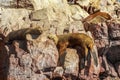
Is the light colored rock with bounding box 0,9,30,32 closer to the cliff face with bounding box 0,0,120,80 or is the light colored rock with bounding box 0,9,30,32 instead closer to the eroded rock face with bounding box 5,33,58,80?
the cliff face with bounding box 0,0,120,80

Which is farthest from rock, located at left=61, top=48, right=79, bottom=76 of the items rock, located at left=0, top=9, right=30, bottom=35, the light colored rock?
the light colored rock

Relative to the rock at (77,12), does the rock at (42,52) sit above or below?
below

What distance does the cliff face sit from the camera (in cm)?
1752

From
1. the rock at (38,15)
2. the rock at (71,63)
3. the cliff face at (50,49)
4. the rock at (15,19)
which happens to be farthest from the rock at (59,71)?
the rock at (38,15)

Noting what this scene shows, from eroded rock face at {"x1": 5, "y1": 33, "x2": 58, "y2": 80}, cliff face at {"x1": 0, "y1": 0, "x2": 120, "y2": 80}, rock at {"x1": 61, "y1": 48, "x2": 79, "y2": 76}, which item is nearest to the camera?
eroded rock face at {"x1": 5, "y1": 33, "x2": 58, "y2": 80}

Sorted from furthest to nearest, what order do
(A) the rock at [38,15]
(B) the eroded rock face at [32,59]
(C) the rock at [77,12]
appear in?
(C) the rock at [77,12], (A) the rock at [38,15], (B) the eroded rock face at [32,59]

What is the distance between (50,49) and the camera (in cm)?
1783

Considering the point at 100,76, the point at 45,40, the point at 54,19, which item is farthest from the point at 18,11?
the point at 100,76

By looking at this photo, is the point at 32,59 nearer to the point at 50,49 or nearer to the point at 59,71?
the point at 50,49

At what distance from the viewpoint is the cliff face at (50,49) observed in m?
17.5

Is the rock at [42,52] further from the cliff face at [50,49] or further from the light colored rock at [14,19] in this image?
the light colored rock at [14,19]

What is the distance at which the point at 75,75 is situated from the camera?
58.6ft

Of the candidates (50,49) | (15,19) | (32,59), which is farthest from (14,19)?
(32,59)

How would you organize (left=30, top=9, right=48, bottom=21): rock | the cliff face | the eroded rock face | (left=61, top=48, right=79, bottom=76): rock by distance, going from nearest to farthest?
1. the eroded rock face
2. the cliff face
3. (left=61, top=48, right=79, bottom=76): rock
4. (left=30, top=9, right=48, bottom=21): rock
